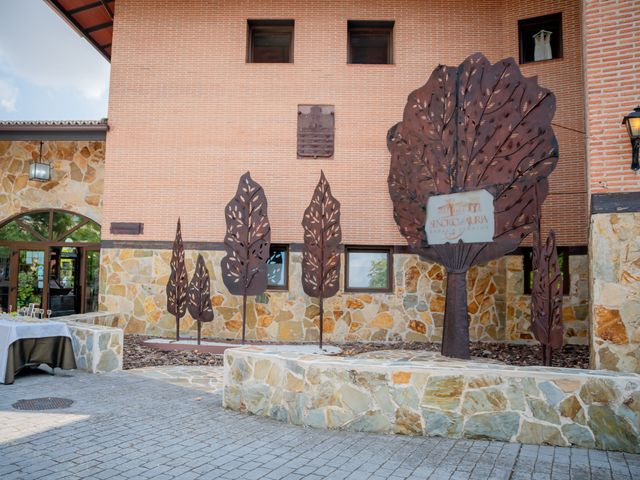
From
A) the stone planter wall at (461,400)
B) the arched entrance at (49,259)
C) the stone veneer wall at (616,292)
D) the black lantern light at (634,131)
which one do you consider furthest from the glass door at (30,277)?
the black lantern light at (634,131)

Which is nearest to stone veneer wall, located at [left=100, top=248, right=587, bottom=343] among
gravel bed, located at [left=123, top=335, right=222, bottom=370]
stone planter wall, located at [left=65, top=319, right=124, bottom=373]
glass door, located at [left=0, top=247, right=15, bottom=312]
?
gravel bed, located at [left=123, top=335, right=222, bottom=370]

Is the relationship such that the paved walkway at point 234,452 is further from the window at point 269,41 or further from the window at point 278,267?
the window at point 269,41

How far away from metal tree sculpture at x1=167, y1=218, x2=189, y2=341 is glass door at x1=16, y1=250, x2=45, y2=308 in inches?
Result: 184

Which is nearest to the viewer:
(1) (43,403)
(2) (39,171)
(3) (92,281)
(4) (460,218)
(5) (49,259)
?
(1) (43,403)

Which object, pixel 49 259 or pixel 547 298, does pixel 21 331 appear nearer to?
pixel 49 259

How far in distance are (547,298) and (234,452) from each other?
5.14 metres

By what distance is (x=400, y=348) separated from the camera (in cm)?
1042

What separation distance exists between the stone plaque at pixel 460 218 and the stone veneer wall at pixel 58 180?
28.1 ft

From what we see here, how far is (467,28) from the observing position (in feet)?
38.6

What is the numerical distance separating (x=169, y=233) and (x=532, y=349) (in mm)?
8329

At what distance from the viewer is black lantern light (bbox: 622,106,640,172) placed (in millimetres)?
6227

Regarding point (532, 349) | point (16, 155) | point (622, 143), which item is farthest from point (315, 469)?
point (16, 155)

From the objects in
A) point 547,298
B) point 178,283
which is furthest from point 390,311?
point 178,283

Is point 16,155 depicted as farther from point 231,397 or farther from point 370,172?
point 231,397
